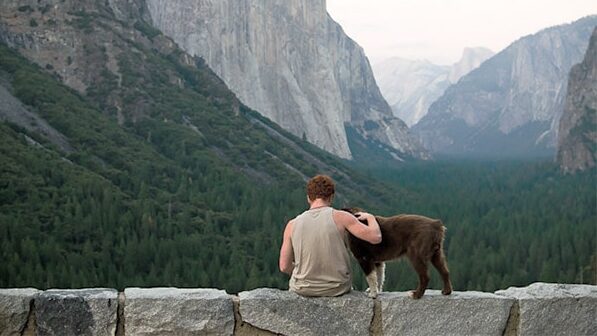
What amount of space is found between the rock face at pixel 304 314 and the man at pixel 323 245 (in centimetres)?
12

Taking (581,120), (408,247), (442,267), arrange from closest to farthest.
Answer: (408,247)
(442,267)
(581,120)

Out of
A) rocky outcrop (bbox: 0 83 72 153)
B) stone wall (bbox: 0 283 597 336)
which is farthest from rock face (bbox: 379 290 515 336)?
rocky outcrop (bbox: 0 83 72 153)

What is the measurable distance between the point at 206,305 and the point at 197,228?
65684 millimetres

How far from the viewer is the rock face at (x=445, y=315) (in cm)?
733

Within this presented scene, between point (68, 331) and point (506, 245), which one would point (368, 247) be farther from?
point (506, 245)

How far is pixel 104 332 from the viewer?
7180mm

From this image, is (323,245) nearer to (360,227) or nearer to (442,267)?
(360,227)

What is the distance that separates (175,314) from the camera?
7.16 meters

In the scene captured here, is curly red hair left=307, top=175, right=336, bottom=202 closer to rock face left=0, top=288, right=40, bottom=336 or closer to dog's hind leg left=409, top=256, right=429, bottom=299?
dog's hind leg left=409, top=256, right=429, bottom=299

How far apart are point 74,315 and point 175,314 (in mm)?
1015

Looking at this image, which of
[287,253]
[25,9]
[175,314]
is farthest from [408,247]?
[25,9]

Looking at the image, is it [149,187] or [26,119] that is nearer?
[149,187]

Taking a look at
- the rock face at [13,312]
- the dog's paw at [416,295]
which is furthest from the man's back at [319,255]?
the rock face at [13,312]

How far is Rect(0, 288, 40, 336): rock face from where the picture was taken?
711 centimetres
